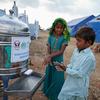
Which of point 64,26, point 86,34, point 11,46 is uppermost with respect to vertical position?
point 64,26

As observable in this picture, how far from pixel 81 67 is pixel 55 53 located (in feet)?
4.89

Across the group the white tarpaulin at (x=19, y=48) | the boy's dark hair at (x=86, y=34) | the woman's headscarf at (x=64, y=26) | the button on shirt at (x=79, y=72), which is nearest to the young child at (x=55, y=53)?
the woman's headscarf at (x=64, y=26)

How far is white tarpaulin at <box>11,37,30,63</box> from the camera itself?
402cm

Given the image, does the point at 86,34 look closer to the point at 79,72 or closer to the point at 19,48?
the point at 79,72

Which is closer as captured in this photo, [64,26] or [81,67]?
[81,67]

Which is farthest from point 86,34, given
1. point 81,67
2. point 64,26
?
point 64,26

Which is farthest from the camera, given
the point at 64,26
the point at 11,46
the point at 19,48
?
the point at 64,26

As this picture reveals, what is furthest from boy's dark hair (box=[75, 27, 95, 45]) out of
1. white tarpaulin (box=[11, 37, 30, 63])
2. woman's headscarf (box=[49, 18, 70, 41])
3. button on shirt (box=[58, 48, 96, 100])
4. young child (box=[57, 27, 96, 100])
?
woman's headscarf (box=[49, 18, 70, 41])

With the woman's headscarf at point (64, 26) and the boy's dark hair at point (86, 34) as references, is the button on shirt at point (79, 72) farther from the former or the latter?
the woman's headscarf at point (64, 26)

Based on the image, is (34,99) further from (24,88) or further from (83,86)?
(83,86)

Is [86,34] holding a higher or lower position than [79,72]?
higher

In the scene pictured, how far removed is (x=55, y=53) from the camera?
4660 mm

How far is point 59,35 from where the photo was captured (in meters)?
4.69

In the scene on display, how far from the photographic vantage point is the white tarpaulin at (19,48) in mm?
4016
